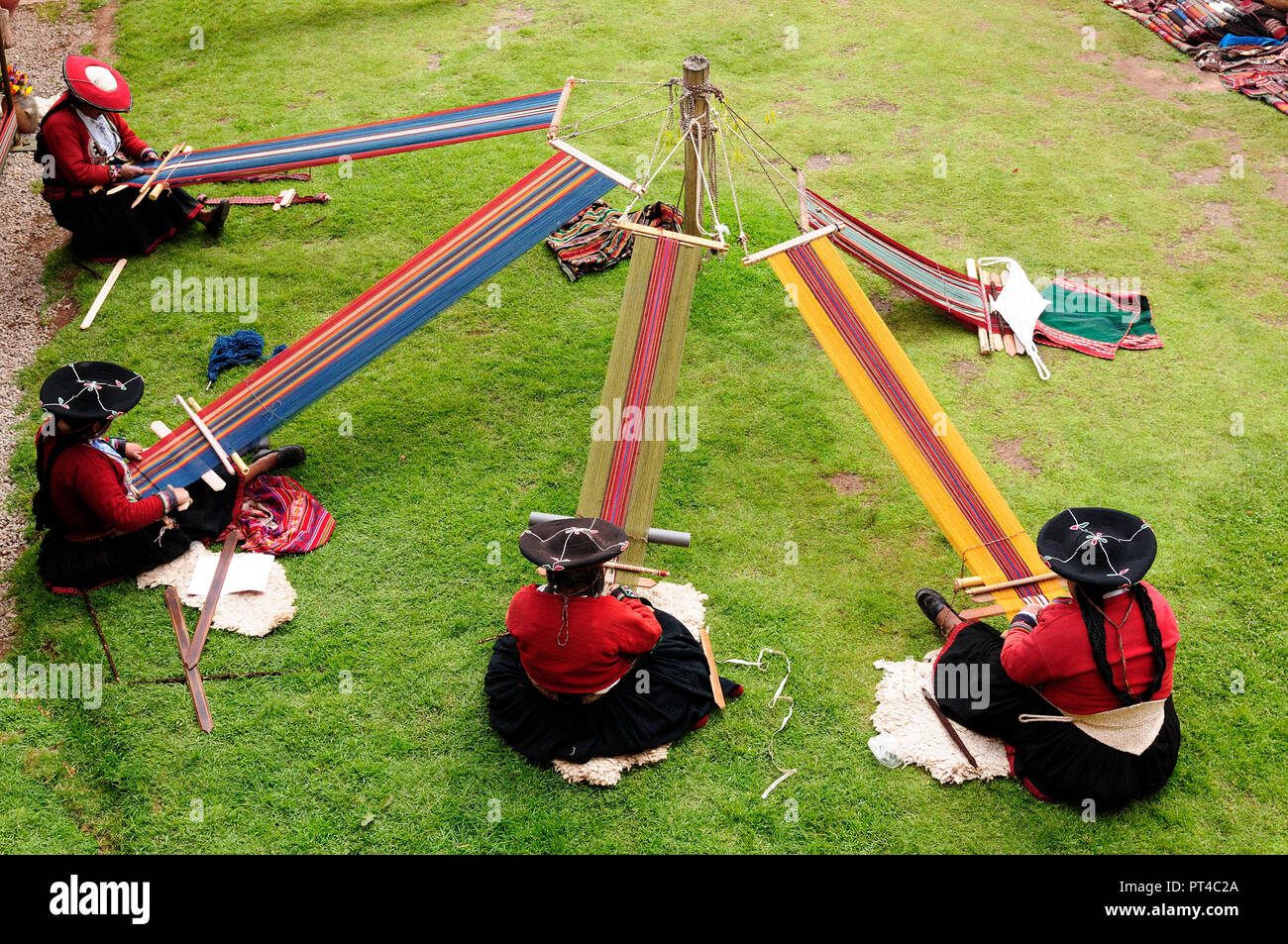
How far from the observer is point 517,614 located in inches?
201

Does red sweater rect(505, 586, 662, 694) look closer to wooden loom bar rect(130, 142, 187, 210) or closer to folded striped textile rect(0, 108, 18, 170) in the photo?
wooden loom bar rect(130, 142, 187, 210)

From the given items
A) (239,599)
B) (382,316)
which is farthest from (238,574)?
(382,316)

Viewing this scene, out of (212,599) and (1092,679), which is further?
(212,599)

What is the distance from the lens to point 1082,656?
4805mm

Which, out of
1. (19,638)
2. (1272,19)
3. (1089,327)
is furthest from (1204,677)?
(1272,19)

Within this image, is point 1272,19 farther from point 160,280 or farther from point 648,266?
point 160,280

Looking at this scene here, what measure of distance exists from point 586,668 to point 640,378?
1742mm

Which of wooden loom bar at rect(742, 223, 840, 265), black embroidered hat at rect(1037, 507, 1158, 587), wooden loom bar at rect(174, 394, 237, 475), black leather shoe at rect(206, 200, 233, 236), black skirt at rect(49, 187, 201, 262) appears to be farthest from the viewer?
black leather shoe at rect(206, 200, 233, 236)

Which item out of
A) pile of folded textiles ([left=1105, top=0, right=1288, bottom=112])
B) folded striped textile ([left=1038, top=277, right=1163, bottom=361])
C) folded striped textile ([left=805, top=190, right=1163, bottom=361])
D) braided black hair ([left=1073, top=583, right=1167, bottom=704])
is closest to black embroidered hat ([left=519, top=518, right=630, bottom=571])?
braided black hair ([left=1073, top=583, right=1167, bottom=704])

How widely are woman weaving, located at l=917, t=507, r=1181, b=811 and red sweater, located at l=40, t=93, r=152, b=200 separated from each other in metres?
7.22

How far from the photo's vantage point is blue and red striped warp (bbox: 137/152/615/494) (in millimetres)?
6414

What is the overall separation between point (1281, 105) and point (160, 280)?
10.1m

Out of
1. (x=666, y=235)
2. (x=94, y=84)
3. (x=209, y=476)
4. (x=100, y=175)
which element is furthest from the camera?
(x=100, y=175)
